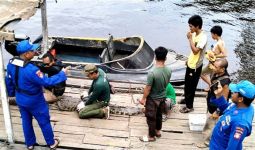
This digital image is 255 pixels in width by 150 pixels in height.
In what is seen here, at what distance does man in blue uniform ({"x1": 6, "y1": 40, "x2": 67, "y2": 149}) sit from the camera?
621cm

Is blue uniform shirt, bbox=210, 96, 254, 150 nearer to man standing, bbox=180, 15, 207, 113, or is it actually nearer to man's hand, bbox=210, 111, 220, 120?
man's hand, bbox=210, 111, 220, 120

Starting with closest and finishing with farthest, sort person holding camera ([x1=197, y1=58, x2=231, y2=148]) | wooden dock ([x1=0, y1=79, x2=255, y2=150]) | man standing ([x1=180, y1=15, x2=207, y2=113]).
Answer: person holding camera ([x1=197, y1=58, x2=231, y2=148]) < wooden dock ([x1=0, y1=79, x2=255, y2=150]) < man standing ([x1=180, y1=15, x2=207, y2=113])

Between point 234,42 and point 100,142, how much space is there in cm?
1497

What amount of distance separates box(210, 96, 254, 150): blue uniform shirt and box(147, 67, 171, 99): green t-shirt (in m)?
1.74

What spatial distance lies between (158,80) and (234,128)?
83.2 inches

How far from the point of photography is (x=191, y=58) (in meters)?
7.85

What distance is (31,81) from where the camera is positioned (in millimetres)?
6281

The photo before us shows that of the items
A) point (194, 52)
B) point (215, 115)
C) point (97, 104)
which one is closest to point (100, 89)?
point (97, 104)

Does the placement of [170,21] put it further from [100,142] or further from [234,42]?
[100,142]

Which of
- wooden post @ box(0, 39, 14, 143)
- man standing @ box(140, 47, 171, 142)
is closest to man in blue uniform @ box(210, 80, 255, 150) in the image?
man standing @ box(140, 47, 171, 142)

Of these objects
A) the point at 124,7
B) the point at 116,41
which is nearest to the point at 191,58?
the point at 116,41

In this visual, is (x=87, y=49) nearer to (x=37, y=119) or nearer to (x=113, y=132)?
(x=113, y=132)

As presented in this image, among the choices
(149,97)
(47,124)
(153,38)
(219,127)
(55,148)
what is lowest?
(153,38)

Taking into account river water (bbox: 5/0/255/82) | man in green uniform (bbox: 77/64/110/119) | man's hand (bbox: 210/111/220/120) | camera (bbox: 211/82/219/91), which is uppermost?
camera (bbox: 211/82/219/91)
